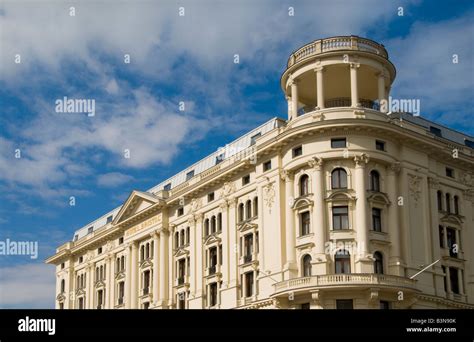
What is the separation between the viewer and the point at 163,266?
78.2 metres

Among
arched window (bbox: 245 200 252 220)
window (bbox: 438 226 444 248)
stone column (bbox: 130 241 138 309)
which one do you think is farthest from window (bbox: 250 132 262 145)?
stone column (bbox: 130 241 138 309)

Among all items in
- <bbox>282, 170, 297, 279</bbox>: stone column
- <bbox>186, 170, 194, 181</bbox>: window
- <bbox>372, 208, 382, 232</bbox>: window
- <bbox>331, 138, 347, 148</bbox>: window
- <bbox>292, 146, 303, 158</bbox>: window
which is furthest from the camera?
<bbox>186, 170, 194, 181</bbox>: window

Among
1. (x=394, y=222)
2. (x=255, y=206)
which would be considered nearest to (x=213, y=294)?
(x=255, y=206)

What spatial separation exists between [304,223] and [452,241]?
13469 millimetres

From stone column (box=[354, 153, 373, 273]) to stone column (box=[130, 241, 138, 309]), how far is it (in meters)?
31.0

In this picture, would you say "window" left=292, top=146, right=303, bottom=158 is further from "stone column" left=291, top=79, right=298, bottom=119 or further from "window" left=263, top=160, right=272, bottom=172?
"window" left=263, top=160, right=272, bottom=172

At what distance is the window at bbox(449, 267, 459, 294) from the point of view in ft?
212

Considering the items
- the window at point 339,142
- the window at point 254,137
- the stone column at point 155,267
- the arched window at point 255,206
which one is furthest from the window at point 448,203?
the stone column at point 155,267

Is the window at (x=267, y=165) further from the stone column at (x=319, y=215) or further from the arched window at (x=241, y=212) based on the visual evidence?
the stone column at (x=319, y=215)

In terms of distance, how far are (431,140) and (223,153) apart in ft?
67.0

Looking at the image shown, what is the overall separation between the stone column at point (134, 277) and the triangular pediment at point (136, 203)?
3.41 metres

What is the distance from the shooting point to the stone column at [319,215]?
58.3m

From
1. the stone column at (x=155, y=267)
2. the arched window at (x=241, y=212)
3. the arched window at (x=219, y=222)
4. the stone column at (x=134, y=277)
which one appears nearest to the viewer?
the arched window at (x=241, y=212)
